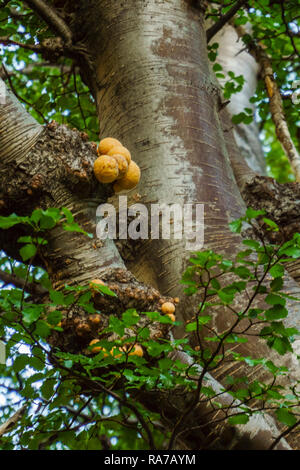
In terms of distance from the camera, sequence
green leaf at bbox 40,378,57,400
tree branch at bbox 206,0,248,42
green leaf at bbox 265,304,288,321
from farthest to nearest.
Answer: tree branch at bbox 206,0,248,42
green leaf at bbox 40,378,57,400
green leaf at bbox 265,304,288,321

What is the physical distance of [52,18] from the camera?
305cm

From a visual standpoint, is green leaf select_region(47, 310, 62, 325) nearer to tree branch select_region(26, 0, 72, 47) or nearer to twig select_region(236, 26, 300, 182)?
twig select_region(236, 26, 300, 182)

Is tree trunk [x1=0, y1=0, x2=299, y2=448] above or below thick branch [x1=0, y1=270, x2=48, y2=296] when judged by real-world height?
above

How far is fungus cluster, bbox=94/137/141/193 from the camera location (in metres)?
1.99

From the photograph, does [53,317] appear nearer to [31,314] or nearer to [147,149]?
[31,314]

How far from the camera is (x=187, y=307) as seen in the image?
7.48ft

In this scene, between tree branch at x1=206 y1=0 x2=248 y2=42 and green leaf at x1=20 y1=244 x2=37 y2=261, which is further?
tree branch at x1=206 y1=0 x2=248 y2=42

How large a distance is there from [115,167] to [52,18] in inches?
62.9

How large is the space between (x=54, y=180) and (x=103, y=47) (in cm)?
142

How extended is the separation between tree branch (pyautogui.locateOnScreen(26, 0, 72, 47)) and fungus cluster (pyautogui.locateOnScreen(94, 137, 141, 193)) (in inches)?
53.4

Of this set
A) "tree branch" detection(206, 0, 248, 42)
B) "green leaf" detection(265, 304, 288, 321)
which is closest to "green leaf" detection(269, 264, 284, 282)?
"green leaf" detection(265, 304, 288, 321)

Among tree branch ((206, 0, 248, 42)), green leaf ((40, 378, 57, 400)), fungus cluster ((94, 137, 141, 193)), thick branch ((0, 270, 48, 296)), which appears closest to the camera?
green leaf ((40, 378, 57, 400))

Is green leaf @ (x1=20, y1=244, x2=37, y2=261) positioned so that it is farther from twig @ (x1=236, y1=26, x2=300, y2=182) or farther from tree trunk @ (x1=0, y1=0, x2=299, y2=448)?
twig @ (x1=236, y1=26, x2=300, y2=182)

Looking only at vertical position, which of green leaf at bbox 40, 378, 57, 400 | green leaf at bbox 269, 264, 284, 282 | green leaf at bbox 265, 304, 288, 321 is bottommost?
green leaf at bbox 40, 378, 57, 400
